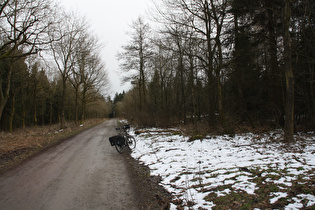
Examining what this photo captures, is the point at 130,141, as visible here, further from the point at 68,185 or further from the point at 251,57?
the point at 251,57

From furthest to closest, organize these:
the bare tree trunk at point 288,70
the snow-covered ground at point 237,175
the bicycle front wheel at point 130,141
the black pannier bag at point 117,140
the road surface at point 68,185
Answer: the bicycle front wheel at point 130,141 → the black pannier bag at point 117,140 → the bare tree trunk at point 288,70 → the road surface at point 68,185 → the snow-covered ground at point 237,175

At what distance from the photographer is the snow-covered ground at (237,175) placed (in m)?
3.63

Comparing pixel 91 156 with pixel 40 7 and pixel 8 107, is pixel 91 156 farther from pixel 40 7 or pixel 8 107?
pixel 8 107

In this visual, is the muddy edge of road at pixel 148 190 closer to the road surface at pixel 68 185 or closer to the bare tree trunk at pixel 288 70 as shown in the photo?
the road surface at pixel 68 185

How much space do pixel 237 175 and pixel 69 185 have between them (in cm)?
447

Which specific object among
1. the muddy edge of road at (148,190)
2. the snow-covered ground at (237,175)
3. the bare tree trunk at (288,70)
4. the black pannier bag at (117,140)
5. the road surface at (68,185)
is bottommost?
the muddy edge of road at (148,190)

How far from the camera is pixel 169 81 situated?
24.4 meters

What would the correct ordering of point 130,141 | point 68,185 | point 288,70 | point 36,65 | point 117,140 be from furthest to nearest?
point 36,65 < point 130,141 < point 117,140 < point 288,70 < point 68,185

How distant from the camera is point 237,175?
473cm

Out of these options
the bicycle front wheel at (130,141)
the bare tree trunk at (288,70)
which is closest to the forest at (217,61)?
the bare tree trunk at (288,70)

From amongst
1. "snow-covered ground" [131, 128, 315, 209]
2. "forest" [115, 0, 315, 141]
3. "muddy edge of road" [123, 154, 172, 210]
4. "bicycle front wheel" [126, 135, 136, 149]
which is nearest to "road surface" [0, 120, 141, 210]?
"muddy edge of road" [123, 154, 172, 210]

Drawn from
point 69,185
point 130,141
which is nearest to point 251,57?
point 130,141

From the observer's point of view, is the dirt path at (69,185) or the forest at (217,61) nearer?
the dirt path at (69,185)

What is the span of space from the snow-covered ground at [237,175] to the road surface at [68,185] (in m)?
1.12
